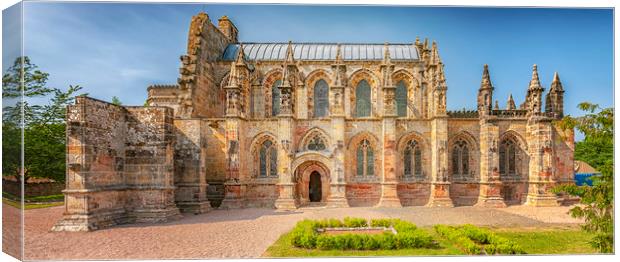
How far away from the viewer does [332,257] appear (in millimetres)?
12766

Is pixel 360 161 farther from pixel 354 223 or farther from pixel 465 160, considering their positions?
pixel 354 223

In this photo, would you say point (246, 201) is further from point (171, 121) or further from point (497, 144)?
point (497, 144)

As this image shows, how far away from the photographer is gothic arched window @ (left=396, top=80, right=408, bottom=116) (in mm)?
31516

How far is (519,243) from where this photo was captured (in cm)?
1451

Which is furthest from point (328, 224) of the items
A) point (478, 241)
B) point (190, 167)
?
point (190, 167)

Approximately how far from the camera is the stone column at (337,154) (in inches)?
956

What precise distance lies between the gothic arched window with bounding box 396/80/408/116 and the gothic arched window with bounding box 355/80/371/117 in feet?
7.43

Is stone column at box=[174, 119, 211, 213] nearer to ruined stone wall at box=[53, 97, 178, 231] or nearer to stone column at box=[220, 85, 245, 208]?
stone column at box=[220, 85, 245, 208]

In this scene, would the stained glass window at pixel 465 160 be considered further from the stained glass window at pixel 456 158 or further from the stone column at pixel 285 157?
the stone column at pixel 285 157

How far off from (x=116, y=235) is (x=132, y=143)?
214 inches

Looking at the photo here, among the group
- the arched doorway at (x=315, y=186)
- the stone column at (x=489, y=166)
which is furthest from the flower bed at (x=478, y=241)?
the arched doorway at (x=315, y=186)

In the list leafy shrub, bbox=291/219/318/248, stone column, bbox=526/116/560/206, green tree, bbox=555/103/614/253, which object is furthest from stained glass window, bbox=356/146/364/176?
green tree, bbox=555/103/614/253

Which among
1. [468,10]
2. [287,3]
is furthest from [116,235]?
[468,10]

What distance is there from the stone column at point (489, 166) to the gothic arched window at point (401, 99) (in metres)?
6.76
